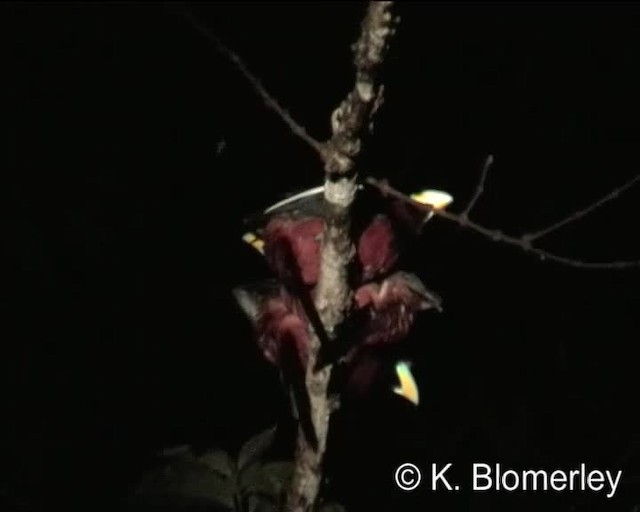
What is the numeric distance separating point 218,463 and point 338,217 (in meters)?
0.57

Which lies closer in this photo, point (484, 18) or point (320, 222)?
point (320, 222)

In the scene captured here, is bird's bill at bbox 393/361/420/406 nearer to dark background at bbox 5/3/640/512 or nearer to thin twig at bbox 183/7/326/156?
dark background at bbox 5/3/640/512

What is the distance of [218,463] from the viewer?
4.20 feet

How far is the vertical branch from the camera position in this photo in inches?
31.0

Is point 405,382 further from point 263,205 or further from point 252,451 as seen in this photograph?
point 263,205

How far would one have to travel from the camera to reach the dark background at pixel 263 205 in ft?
4.25

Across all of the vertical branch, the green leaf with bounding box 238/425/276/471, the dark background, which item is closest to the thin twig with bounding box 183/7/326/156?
the vertical branch

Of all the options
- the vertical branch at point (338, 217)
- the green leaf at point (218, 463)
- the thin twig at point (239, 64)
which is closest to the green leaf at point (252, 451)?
the green leaf at point (218, 463)

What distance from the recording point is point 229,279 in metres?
1.53

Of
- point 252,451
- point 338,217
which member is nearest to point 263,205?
point 252,451

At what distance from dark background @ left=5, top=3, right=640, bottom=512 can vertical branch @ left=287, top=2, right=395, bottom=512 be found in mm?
219

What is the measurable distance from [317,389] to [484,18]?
69cm

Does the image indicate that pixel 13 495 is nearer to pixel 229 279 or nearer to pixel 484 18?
pixel 229 279

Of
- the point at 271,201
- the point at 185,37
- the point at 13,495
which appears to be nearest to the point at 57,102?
the point at 185,37
